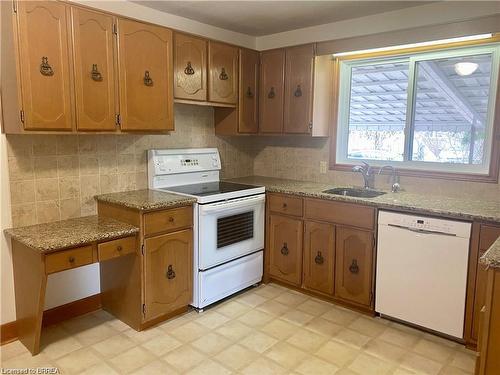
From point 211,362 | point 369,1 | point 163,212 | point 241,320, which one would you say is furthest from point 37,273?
point 369,1

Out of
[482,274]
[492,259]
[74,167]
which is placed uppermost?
[74,167]

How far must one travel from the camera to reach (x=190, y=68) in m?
3.04

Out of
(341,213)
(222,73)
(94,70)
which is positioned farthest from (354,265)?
(94,70)

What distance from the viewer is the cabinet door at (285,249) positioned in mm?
3215

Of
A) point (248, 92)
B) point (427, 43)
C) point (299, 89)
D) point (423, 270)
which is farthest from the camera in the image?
point (248, 92)

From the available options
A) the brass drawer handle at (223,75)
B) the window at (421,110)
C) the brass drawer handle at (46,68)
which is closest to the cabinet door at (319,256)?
the window at (421,110)

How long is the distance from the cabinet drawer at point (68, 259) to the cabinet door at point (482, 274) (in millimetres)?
2359

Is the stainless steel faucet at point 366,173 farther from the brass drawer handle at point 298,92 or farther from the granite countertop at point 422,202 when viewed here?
the brass drawer handle at point 298,92

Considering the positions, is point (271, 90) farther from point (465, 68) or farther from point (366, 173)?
point (465, 68)

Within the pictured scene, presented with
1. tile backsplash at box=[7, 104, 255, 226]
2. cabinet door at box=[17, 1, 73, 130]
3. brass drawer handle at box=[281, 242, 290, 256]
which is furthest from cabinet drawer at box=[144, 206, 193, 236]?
brass drawer handle at box=[281, 242, 290, 256]

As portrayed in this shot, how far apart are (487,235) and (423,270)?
456mm

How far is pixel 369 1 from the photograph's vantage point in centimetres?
273

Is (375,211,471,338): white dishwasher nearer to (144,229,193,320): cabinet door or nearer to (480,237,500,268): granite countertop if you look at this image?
(480,237,500,268): granite countertop

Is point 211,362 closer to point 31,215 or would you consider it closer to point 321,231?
point 321,231
